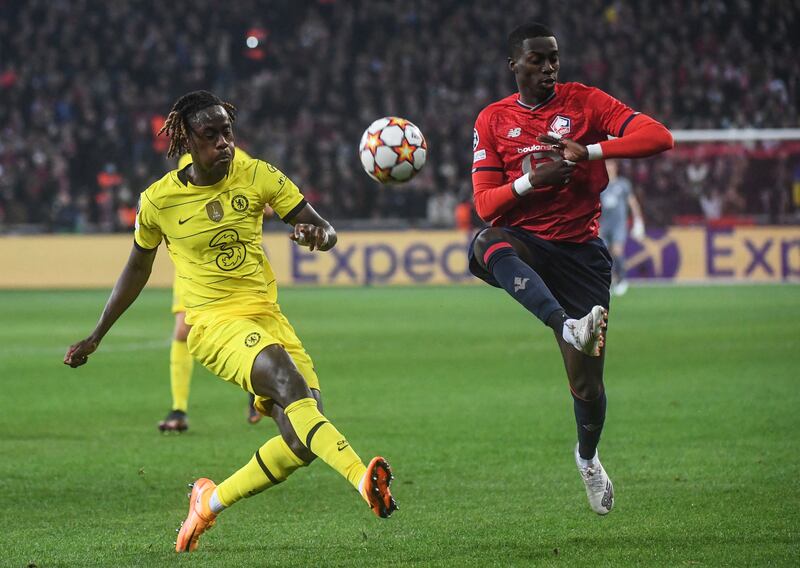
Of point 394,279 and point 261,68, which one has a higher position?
point 261,68

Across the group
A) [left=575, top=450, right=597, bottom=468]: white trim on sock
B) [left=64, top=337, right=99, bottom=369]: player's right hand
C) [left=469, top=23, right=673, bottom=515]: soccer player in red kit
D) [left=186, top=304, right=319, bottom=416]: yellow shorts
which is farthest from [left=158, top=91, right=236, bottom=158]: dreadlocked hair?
[left=575, top=450, right=597, bottom=468]: white trim on sock

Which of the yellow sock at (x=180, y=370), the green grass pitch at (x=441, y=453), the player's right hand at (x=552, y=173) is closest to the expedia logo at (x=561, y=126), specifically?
the player's right hand at (x=552, y=173)

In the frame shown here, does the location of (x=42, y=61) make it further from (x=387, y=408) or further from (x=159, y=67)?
(x=387, y=408)

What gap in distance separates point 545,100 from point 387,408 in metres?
4.54

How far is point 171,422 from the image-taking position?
962cm

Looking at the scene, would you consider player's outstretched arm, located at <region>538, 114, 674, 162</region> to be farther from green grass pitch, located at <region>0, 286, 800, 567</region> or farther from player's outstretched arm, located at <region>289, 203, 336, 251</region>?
green grass pitch, located at <region>0, 286, 800, 567</region>

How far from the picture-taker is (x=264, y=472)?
5.73 metres

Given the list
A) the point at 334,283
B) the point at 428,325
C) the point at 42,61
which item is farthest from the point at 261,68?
the point at 428,325

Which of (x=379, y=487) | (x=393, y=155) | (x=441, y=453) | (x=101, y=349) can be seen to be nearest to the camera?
(x=379, y=487)

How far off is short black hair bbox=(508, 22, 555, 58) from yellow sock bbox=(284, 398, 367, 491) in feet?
7.17

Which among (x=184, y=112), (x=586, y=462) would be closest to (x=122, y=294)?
(x=184, y=112)

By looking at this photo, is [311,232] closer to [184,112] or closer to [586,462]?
[184,112]

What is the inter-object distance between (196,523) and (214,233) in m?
1.32

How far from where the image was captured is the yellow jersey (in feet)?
19.3
